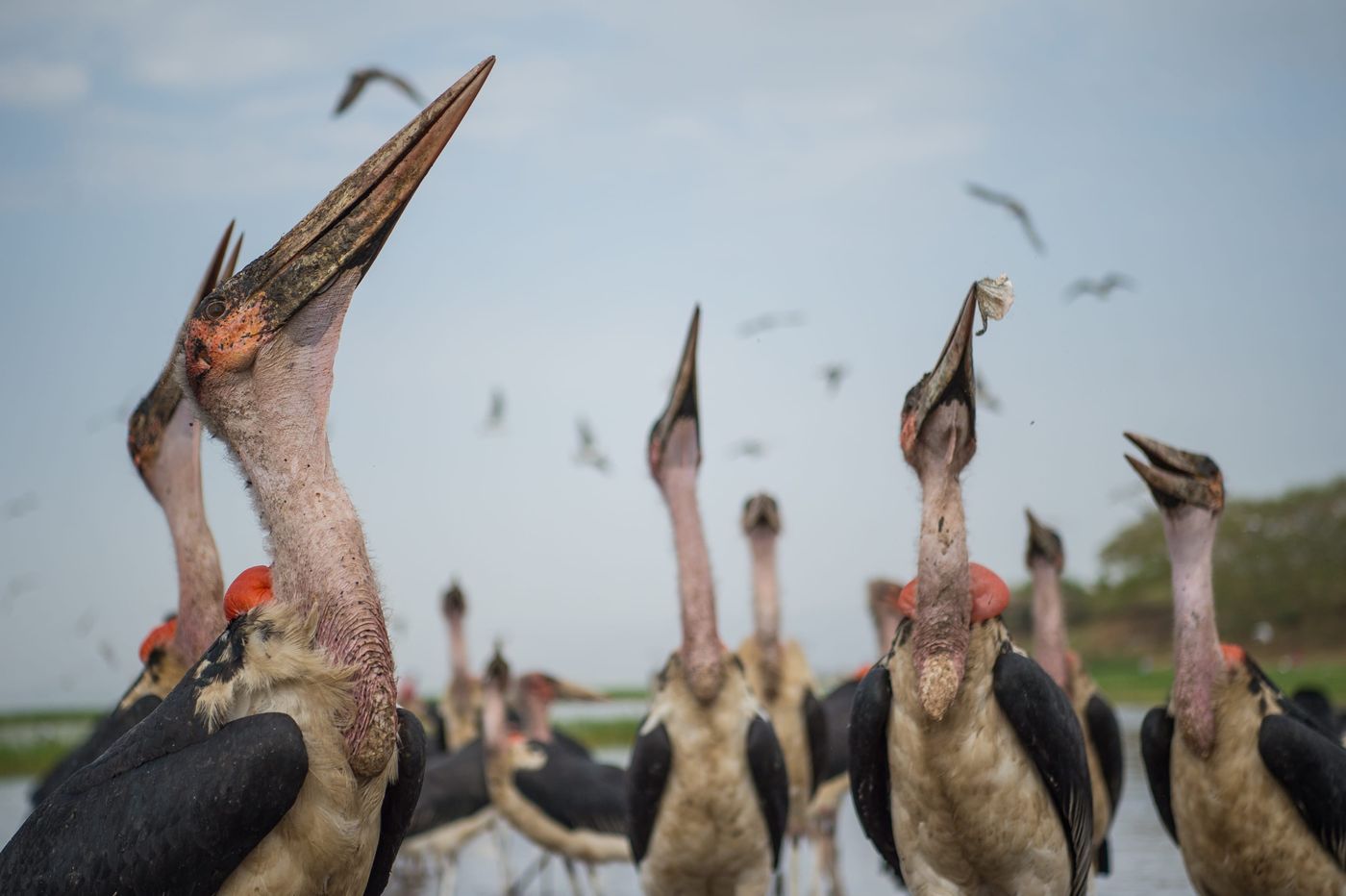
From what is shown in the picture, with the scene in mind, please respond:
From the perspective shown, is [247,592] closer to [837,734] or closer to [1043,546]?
[1043,546]

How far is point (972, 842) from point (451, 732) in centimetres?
1101

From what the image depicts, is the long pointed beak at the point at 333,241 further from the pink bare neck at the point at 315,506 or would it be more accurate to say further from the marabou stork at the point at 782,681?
the marabou stork at the point at 782,681

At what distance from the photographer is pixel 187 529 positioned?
17.6 ft

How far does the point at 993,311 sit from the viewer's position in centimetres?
489

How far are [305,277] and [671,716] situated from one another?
3852 mm

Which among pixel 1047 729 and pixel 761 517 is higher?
pixel 761 517

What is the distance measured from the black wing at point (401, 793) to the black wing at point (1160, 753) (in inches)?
143

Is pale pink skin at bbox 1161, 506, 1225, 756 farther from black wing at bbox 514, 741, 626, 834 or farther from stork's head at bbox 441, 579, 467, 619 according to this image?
stork's head at bbox 441, 579, 467, 619

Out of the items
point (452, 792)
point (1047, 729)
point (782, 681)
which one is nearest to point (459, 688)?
point (452, 792)

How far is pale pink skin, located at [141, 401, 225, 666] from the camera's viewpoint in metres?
5.12

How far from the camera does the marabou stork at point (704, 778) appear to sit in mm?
6859

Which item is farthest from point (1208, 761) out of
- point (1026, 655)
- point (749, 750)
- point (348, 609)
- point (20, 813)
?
point (20, 813)

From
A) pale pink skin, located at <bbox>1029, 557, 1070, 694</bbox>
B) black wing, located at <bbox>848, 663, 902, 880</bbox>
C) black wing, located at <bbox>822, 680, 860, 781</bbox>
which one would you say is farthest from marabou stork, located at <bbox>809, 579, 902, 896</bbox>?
black wing, located at <bbox>848, 663, 902, 880</bbox>

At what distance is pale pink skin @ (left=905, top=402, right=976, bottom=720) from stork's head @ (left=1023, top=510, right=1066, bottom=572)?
11.4ft
